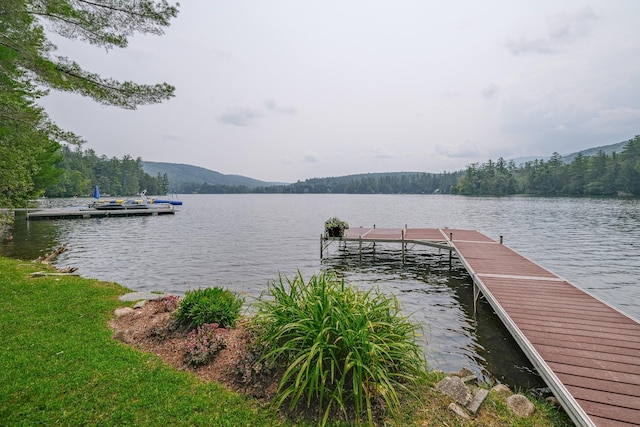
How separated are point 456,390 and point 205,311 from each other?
161 inches

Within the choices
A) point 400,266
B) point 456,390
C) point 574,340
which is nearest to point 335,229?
point 400,266

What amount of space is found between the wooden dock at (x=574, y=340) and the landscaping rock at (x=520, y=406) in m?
0.39

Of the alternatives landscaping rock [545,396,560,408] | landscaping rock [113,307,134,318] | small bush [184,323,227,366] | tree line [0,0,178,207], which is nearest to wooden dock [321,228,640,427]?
landscaping rock [545,396,560,408]

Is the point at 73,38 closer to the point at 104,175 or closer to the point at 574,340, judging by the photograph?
the point at 574,340

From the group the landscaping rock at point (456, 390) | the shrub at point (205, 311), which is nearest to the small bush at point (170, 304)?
the shrub at point (205, 311)

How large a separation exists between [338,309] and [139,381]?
110 inches

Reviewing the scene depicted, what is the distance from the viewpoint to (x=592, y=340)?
5367 millimetres

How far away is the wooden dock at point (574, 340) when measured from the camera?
3809 millimetres

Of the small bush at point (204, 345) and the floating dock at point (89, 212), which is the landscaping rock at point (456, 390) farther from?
the floating dock at point (89, 212)

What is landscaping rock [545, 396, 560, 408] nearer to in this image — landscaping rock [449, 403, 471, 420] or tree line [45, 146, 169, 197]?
landscaping rock [449, 403, 471, 420]

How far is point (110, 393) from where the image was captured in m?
3.94

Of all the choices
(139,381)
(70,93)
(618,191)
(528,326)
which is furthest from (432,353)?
(618,191)

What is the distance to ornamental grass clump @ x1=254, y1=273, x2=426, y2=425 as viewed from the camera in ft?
11.7

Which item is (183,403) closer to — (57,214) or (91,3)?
(91,3)
